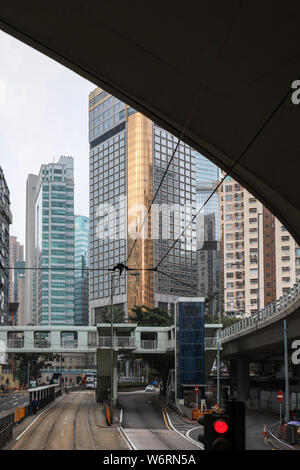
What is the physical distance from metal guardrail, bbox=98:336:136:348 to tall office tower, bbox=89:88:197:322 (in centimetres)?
10651

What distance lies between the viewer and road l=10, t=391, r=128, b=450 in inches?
1227

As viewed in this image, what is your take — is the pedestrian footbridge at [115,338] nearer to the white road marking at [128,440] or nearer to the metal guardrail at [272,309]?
the metal guardrail at [272,309]

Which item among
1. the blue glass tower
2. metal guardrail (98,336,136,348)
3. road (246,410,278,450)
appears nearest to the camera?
road (246,410,278,450)

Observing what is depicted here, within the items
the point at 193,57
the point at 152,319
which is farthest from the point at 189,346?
the point at 193,57

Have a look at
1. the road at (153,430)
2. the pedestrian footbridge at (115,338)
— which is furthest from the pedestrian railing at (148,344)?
the road at (153,430)

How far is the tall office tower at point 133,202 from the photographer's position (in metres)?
183

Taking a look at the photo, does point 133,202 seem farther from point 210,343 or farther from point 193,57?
point 193,57

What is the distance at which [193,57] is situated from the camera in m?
12.0

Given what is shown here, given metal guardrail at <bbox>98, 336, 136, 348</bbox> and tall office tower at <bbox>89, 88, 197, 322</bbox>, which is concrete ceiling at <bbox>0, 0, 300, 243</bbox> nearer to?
metal guardrail at <bbox>98, 336, 136, 348</bbox>

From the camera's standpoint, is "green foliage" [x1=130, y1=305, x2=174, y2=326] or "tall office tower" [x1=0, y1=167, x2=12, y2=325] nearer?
"green foliage" [x1=130, y1=305, x2=174, y2=326]

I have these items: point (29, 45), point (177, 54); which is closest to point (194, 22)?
point (177, 54)

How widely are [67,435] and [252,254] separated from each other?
126m

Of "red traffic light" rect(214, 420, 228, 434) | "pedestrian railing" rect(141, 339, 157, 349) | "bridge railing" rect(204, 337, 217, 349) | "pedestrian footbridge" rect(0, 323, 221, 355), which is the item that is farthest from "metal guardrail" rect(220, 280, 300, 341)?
"red traffic light" rect(214, 420, 228, 434)

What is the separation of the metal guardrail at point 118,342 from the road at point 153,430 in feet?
22.3
